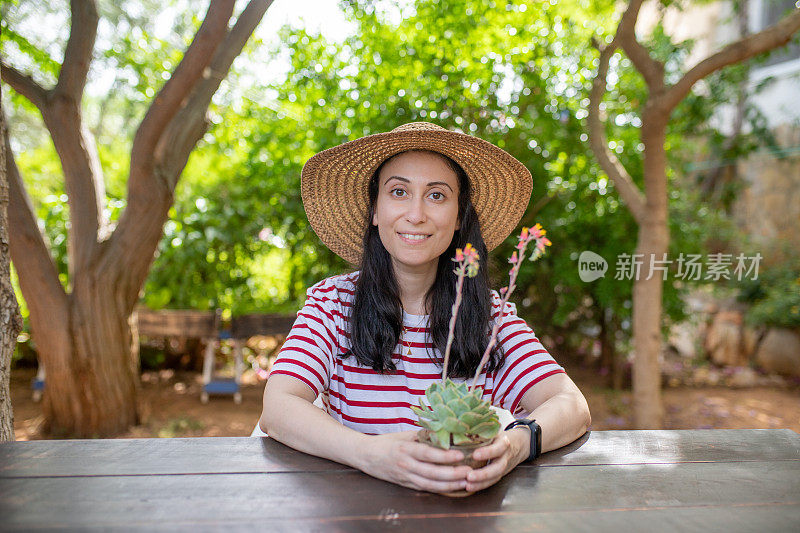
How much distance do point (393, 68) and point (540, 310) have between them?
2.76 meters

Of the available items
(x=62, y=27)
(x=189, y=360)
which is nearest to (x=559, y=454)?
(x=189, y=360)

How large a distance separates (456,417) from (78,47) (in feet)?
11.5

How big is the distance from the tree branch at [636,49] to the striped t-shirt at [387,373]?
2.50 metres

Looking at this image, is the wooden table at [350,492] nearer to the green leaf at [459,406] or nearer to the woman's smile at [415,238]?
the green leaf at [459,406]

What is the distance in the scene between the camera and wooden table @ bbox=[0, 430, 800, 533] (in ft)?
3.67

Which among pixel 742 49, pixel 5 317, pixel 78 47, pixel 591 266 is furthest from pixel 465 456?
pixel 591 266

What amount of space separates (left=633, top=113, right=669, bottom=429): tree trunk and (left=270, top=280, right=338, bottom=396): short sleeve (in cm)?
263

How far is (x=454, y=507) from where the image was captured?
3.88ft

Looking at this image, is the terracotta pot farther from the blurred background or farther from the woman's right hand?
the blurred background

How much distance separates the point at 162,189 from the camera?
A: 3.85m

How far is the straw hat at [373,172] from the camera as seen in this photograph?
1.86 metres

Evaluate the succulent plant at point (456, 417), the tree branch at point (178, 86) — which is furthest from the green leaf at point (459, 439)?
the tree branch at point (178, 86)

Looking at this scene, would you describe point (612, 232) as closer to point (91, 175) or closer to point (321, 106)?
point (321, 106)

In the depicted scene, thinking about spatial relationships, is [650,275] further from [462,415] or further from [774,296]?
[774,296]
